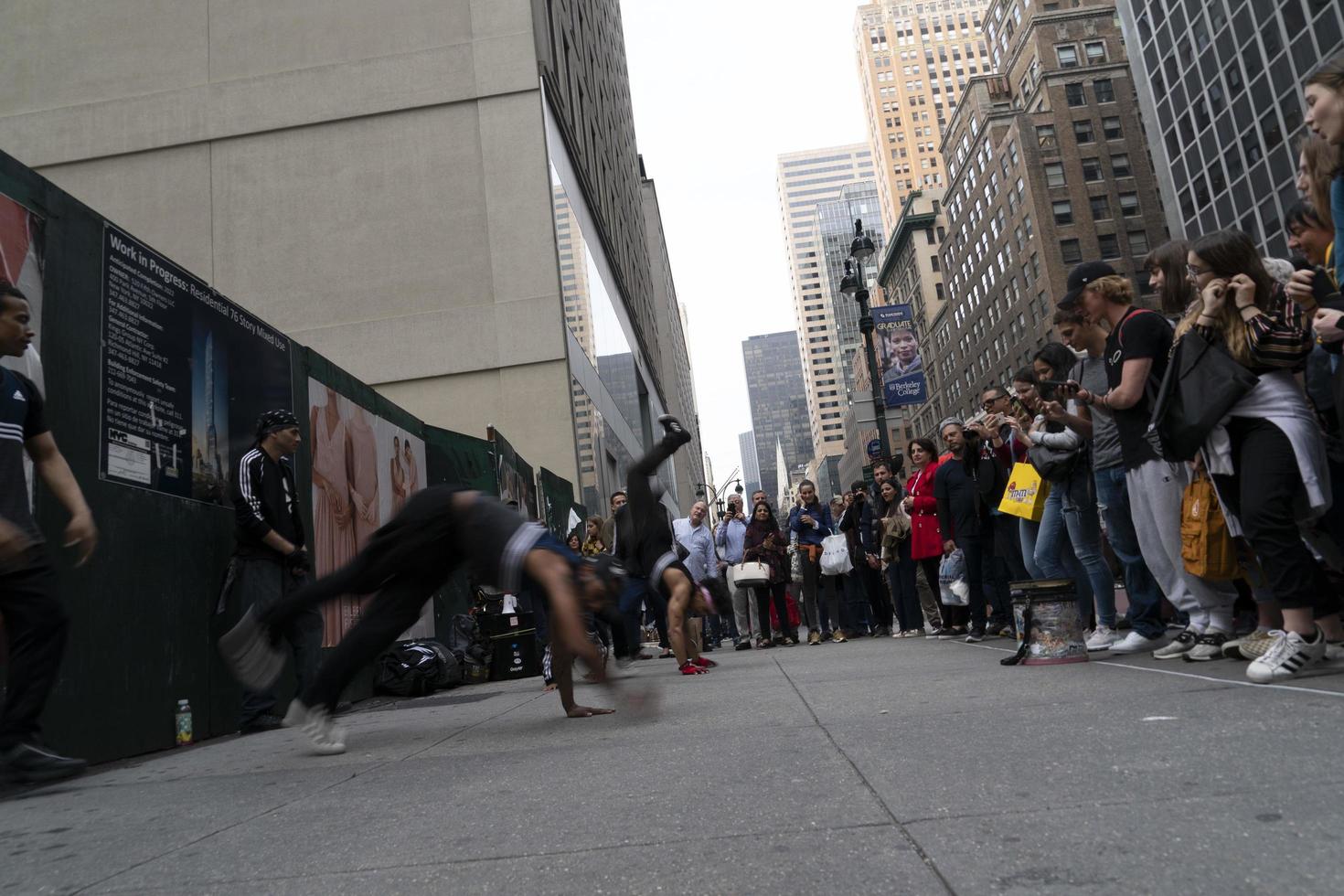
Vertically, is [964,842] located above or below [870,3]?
below

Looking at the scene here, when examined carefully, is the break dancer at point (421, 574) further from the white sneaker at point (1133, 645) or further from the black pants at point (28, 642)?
the white sneaker at point (1133, 645)

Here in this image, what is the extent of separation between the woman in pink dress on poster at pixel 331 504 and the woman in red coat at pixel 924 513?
5606 millimetres

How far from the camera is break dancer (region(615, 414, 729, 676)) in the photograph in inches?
312

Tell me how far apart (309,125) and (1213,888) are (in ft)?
75.0

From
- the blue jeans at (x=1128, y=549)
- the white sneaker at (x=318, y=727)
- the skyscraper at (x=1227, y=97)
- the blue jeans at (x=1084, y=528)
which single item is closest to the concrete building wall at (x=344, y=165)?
the blue jeans at (x=1084, y=528)

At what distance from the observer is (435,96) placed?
826 inches

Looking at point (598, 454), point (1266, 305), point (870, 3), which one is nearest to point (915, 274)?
point (870, 3)

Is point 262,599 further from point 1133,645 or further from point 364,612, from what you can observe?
point 1133,645

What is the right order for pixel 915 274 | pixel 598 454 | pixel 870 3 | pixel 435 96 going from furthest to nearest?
pixel 870 3 → pixel 915 274 → pixel 598 454 → pixel 435 96

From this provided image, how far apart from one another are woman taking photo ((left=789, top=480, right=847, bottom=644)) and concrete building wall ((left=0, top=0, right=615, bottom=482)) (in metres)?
8.62

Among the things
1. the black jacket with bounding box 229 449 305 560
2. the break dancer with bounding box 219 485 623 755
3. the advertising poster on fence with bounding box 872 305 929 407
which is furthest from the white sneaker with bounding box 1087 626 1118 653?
the advertising poster on fence with bounding box 872 305 929 407

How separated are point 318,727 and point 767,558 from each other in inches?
323

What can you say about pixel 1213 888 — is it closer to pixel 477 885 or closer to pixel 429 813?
pixel 477 885

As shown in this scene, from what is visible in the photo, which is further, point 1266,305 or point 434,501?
point 1266,305
